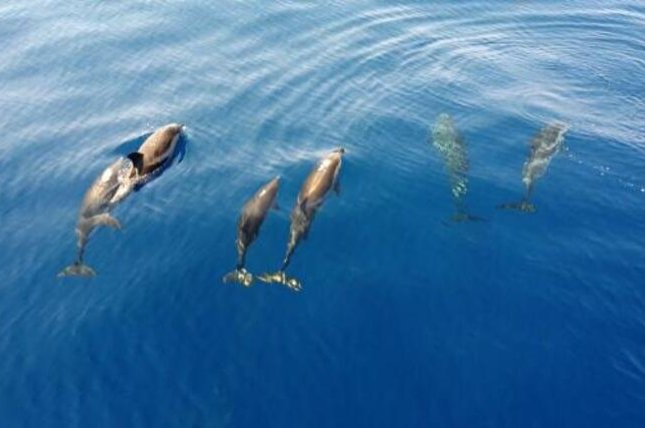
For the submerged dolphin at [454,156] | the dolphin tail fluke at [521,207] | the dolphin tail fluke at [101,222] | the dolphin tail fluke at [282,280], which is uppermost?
the submerged dolphin at [454,156]

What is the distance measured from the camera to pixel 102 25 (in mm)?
28234

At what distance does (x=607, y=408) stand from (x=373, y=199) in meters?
8.63

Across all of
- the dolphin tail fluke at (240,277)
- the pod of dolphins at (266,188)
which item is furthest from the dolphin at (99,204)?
the dolphin tail fluke at (240,277)

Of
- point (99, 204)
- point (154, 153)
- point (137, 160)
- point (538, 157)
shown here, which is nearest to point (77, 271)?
point (99, 204)

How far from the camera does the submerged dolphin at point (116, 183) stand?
1722cm

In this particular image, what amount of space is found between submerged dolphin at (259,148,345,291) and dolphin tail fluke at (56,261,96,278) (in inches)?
186

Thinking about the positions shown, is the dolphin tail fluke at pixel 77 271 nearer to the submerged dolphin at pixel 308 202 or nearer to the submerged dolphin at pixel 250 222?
the submerged dolphin at pixel 250 222

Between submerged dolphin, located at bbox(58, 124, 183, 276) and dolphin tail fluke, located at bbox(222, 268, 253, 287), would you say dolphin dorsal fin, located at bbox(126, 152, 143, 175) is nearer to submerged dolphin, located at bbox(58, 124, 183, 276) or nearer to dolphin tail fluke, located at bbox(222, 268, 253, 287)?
submerged dolphin, located at bbox(58, 124, 183, 276)

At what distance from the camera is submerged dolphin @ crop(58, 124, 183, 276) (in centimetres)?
1722

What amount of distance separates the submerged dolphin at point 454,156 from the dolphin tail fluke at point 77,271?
10607 millimetres

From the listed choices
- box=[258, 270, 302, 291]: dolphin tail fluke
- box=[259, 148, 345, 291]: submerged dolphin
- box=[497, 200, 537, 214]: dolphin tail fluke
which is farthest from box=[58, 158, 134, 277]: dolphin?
box=[497, 200, 537, 214]: dolphin tail fluke

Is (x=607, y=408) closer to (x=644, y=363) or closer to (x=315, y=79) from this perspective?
(x=644, y=363)

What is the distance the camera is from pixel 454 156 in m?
20.3

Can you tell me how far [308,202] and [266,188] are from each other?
1338 mm
